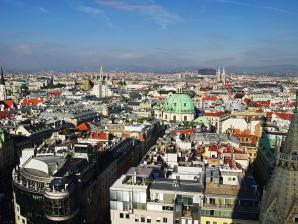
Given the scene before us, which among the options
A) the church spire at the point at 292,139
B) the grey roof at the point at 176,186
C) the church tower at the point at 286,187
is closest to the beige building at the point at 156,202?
the grey roof at the point at 176,186

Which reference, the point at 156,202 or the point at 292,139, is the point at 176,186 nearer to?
the point at 156,202

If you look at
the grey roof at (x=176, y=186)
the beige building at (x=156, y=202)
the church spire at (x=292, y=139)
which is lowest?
the beige building at (x=156, y=202)

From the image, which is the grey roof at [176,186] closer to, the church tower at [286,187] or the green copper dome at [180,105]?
the church tower at [286,187]

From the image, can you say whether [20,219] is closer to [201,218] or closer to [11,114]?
[201,218]

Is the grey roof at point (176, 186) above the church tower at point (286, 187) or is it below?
below

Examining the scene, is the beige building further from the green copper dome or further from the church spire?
the green copper dome

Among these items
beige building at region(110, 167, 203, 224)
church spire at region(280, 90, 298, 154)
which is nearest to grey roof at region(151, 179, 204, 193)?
beige building at region(110, 167, 203, 224)

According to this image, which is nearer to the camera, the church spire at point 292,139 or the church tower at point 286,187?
the church tower at point 286,187

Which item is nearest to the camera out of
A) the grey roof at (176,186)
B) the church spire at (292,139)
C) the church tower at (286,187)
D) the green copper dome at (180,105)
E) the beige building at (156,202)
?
the church tower at (286,187)

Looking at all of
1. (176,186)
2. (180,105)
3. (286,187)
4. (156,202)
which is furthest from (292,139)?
(180,105)
